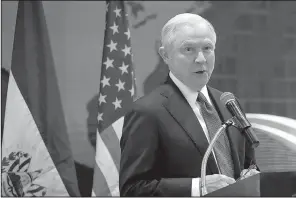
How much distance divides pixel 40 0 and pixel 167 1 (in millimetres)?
1147

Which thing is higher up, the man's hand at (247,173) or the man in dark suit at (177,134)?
the man in dark suit at (177,134)

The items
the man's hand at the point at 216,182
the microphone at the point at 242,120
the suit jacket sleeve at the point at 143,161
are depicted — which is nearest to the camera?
the microphone at the point at 242,120

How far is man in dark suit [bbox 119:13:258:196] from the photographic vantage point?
1705mm

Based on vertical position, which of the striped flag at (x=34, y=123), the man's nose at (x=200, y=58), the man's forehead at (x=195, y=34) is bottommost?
the striped flag at (x=34, y=123)

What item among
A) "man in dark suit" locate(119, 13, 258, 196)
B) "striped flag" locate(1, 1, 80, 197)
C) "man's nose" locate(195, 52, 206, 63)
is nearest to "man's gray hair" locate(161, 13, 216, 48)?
"man in dark suit" locate(119, 13, 258, 196)

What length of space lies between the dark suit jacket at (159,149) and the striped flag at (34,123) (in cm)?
228

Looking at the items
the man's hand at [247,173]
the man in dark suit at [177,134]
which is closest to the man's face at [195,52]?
the man in dark suit at [177,134]

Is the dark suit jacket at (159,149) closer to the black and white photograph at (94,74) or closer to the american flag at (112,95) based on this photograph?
the black and white photograph at (94,74)

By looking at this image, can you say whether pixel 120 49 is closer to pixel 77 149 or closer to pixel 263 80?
pixel 77 149

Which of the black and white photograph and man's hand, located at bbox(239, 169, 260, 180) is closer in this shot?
man's hand, located at bbox(239, 169, 260, 180)

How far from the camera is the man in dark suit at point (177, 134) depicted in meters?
1.71

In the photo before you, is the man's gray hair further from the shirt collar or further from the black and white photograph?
the black and white photograph

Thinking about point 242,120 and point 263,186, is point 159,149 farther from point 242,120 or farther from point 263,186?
point 263,186

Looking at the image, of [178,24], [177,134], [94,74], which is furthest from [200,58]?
[94,74]
